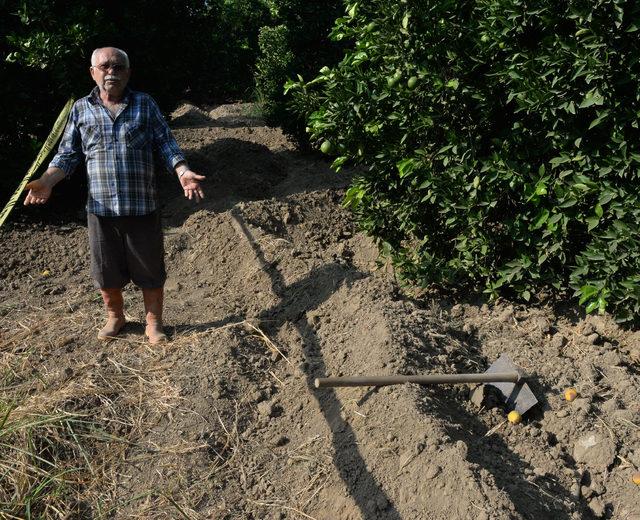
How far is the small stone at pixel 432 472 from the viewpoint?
334 centimetres

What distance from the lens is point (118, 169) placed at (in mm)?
4520

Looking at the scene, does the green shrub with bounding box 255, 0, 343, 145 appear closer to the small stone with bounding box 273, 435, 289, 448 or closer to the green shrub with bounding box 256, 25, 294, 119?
the green shrub with bounding box 256, 25, 294, 119

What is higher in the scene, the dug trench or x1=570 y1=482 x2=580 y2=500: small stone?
the dug trench

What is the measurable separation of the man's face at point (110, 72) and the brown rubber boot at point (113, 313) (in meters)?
1.31

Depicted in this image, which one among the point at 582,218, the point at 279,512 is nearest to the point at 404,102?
the point at 582,218

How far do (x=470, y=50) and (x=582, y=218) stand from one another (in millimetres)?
1225

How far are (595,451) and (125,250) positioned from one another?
3.07m

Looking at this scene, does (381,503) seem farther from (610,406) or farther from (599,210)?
(599,210)

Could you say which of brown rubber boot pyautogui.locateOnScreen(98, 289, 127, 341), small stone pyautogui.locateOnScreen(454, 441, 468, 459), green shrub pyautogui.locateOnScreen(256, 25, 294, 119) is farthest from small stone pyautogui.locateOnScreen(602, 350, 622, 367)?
green shrub pyautogui.locateOnScreen(256, 25, 294, 119)

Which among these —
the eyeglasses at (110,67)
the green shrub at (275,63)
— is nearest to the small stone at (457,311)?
the eyeglasses at (110,67)

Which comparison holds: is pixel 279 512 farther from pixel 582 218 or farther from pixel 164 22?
pixel 164 22

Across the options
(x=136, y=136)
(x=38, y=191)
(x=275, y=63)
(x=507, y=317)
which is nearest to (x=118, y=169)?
(x=136, y=136)

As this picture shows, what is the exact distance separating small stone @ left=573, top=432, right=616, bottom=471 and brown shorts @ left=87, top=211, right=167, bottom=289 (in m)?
2.74

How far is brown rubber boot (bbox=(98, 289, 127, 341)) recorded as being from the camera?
4.86 metres
